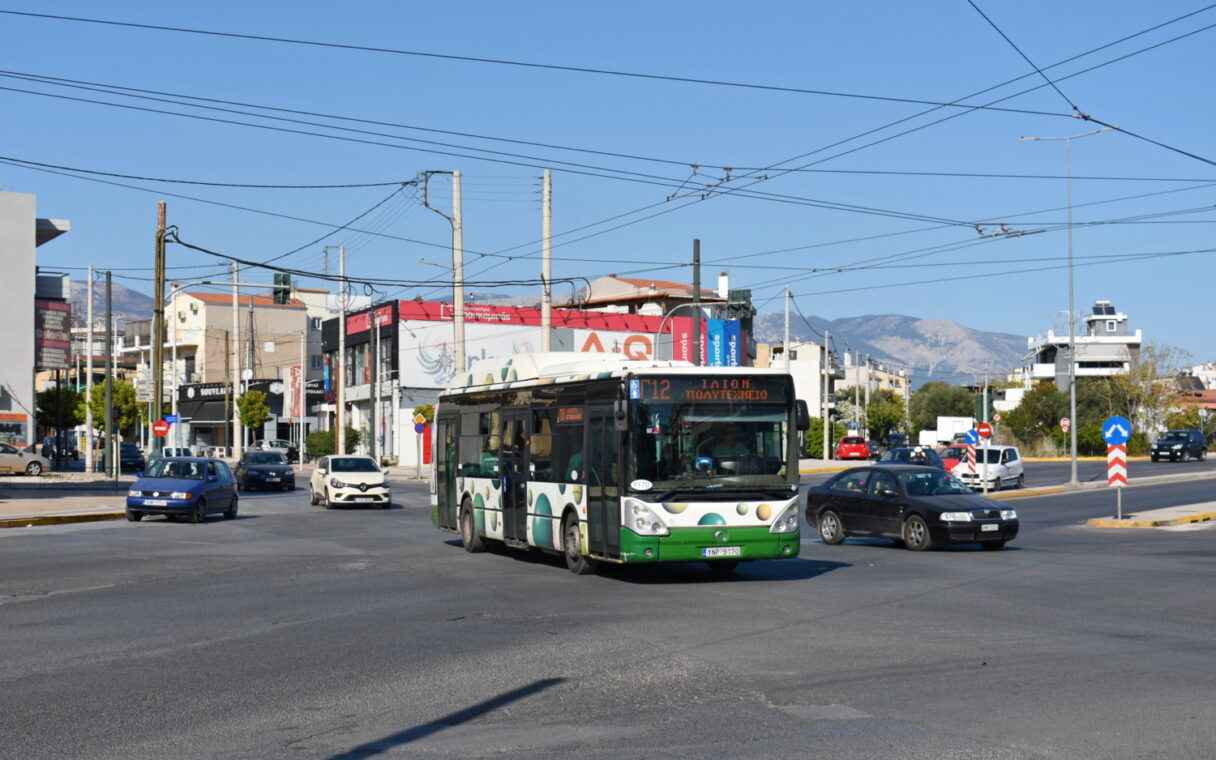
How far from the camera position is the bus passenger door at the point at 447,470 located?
79.3 ft

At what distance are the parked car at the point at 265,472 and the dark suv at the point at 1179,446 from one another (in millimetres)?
47135

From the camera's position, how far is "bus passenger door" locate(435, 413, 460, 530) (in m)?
24.2

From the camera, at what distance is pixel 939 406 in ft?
426

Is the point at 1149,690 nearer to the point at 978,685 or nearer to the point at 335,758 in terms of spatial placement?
the point at 978,685

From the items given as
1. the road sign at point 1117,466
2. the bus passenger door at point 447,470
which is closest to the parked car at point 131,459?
the bus passenger door at point 447,470

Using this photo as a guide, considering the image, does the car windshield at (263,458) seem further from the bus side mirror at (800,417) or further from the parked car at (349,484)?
the bus side mirror at (800,417)

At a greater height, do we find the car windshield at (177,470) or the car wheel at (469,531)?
the car windshield at (177,470)

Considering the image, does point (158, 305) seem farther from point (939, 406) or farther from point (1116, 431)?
point (939, 406)

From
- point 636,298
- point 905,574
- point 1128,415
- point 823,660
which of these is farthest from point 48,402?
point 823,660

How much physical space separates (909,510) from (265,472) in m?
32.8

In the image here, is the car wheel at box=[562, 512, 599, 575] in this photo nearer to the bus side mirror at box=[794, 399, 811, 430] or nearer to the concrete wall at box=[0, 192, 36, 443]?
the bus side mirror at box=[794, 399, 811, 430]

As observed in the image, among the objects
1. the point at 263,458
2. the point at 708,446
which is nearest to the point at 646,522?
the point at 708,446

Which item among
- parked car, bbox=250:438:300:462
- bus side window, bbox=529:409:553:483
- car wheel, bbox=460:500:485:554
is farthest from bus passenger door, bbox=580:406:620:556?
parked car, bbox=250:438:300:462

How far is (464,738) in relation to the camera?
8047mm
